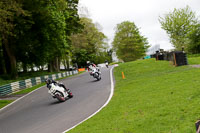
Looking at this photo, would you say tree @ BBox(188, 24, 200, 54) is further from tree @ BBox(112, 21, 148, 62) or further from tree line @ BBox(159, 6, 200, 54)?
tree @ BBox(112, 21, 148, 62)

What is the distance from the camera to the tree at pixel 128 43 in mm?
80750

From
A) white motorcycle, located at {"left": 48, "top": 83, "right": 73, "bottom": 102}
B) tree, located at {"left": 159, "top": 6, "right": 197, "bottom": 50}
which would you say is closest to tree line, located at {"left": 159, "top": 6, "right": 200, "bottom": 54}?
tree, located at {"left": 159, "top": 6, "right": 197, "bottom": 50}

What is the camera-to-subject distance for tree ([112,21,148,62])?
8075 centimetres

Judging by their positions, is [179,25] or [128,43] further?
[128,43]

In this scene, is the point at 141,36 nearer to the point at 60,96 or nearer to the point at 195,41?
the point at 195,41

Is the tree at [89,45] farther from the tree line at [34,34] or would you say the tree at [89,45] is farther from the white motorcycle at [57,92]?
the white motorcycle at [57,92]

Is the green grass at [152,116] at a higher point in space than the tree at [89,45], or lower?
lower

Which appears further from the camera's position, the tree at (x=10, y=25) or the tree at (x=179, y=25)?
the tree at (x=179, y=25)

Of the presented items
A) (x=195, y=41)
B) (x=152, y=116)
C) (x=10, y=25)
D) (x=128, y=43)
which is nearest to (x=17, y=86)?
(x=10, y=25)

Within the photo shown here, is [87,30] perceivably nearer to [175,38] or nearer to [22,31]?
[175,38]

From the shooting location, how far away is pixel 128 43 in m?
80.4

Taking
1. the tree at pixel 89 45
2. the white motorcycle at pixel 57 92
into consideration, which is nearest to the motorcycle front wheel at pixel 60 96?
the white motorcycle at pixel 57 92

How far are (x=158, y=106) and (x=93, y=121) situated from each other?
220 centimetres

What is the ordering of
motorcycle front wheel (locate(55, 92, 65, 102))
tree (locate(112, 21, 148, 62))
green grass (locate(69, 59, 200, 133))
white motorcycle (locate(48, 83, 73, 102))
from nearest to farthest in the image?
green grass (locate(69, 59, 200, 133))
white motorcycle (locate(48, 83, 73, 102))
motorcycle front wheel (locate(55, 92, 65, 102))
tree (locate(112, 21, 148, 62))
